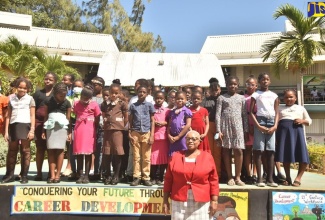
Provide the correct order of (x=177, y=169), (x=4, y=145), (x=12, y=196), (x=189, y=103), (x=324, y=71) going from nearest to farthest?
(x=177, y=169), (x=12, y=196), (x=189, y=103), (x=4, y=145), (x=324, y=71)

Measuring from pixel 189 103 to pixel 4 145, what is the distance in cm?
574

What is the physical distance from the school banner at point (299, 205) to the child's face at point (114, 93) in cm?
260

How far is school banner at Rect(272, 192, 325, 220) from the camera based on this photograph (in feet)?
17.0

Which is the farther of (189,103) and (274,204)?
(189,103)

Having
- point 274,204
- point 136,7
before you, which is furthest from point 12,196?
point 136,7

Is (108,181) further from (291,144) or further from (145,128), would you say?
(291,144)

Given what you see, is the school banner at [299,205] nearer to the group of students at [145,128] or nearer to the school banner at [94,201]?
the group of students at [145,128]

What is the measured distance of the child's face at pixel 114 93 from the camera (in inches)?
215

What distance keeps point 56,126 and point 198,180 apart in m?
2.42

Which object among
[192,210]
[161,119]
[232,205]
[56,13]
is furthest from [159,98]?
[56,13]

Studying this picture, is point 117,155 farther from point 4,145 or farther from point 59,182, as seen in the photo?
point 4,145

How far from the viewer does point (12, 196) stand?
5172 millimetres

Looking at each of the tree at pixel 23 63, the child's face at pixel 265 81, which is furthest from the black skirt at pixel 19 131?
the tree at pixel 23 63

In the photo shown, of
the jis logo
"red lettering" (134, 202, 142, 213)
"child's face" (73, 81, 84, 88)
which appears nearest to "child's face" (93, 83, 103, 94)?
"child's face" (73, 81, 84, 88)
